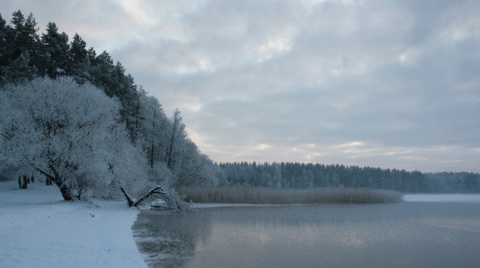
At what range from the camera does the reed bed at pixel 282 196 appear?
153ft

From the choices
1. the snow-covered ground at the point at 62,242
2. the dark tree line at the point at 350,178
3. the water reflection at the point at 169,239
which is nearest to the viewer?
the snow-covered ground at the point at 62,242

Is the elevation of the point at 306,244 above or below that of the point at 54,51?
below

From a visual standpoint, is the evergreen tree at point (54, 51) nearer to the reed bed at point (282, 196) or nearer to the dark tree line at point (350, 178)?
the reed bed at point (282, 196)

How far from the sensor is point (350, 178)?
142000 mm

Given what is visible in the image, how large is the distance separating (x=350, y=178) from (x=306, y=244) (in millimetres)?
130633

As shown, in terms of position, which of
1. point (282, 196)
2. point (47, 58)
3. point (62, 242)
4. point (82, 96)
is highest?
point (47, 58)

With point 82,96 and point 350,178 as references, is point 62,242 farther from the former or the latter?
point 350,178

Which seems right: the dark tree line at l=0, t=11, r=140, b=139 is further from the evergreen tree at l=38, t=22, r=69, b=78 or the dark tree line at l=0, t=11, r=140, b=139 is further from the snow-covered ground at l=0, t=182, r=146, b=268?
the snow-covered ground at l=0, t=182, r=146, b=268

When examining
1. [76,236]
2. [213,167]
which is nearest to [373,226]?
[76,236]

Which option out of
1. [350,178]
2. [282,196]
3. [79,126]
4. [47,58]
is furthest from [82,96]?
[350,178]

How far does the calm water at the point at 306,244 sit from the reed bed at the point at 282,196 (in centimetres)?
2079

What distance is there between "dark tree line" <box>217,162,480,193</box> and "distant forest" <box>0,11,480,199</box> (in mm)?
70679

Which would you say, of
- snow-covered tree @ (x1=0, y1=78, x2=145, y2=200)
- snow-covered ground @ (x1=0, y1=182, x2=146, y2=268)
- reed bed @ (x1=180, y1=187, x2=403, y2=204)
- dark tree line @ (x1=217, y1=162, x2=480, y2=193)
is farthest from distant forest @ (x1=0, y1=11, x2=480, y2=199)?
dark tree line @ (x1=217, y1=162, x2=480, y2=193)

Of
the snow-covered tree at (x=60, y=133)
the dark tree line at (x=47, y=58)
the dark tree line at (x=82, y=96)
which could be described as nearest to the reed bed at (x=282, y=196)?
the dark tree line at (x=82, y=96)
